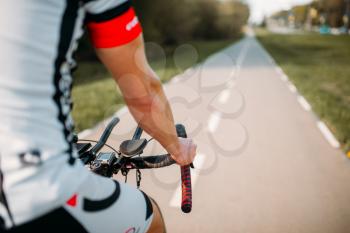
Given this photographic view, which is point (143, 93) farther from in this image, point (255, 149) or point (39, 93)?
point (255, 149)

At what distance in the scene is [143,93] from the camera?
3.91 feet

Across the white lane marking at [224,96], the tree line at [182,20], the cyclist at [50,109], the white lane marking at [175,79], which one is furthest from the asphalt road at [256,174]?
the tree line at [182,20]

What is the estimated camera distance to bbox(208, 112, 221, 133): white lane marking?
6.00 meters

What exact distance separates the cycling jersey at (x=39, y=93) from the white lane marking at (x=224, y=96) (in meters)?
7.32

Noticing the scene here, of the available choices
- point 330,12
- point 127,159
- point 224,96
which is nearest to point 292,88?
point 224,96

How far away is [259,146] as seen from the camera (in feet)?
16.7

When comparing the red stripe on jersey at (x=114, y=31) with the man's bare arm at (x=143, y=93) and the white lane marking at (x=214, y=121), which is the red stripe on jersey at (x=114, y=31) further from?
the white lane marking at (x=214, y=121)

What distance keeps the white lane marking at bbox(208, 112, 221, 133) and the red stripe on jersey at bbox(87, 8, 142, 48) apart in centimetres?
493

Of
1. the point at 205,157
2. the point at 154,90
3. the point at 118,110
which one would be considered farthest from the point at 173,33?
the point at 154,90

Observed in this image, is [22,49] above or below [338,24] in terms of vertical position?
above

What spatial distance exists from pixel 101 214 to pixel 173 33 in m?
38.2

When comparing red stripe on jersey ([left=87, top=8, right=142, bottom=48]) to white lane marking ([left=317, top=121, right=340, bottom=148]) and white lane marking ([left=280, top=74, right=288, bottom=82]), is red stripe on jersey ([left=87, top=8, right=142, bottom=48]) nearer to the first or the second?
white lane marking ([left=317, top=121, right=340, bottom=148])

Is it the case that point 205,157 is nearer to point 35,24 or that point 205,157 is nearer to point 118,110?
point 118,110

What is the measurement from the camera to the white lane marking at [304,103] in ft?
24.6
